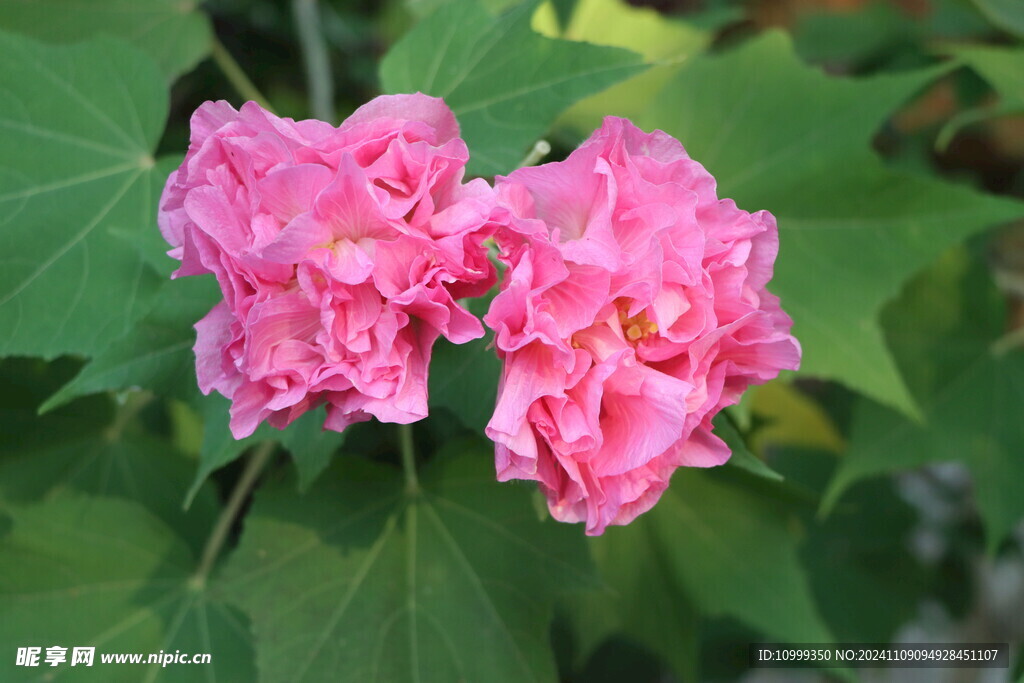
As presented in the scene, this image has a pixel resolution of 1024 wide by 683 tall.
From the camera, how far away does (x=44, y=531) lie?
74 cm

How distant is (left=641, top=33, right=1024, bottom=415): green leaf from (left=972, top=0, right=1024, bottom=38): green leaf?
6.8 inches

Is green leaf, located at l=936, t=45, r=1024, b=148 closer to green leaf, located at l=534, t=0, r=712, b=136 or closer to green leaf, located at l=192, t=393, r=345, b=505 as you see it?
green leaf, located at l=534, t=0, r=712, b=136

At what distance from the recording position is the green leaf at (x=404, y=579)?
0.67m

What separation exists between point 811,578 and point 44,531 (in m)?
1.08

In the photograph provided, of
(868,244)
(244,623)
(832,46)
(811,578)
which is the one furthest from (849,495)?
(244,623)

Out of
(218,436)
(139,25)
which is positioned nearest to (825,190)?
(218,436)

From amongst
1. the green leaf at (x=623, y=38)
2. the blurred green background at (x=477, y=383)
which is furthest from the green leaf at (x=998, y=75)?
the green leaf at (x=623, y=38)

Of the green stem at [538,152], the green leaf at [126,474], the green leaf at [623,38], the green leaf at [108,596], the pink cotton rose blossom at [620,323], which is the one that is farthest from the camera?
the green leaf at [623,38]

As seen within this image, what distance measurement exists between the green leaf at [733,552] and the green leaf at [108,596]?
1.55ft

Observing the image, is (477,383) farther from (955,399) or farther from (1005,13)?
(1005,13)

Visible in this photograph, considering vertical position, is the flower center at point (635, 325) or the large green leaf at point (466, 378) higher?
the flower center at point (635, 325)

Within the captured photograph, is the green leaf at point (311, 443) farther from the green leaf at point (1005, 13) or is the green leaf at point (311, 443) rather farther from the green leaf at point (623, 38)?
the green leaf at point (1005, 13)

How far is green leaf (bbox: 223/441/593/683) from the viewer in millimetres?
673

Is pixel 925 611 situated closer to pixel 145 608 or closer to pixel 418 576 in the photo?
pixel 418 576
